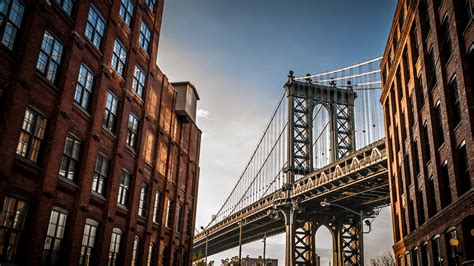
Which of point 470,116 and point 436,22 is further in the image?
point 436,22

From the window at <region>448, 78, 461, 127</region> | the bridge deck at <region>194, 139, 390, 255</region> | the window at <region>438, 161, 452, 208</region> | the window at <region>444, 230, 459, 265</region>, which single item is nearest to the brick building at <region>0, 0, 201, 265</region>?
the window at <region>444, 230, 459, 265</region>

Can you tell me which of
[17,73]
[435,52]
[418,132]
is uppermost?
[435,52]

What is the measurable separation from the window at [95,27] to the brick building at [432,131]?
1595 cm

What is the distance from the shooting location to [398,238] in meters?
32.2

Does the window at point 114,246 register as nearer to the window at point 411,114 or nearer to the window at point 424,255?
the window at point 424,255

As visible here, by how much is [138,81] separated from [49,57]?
8980 mm

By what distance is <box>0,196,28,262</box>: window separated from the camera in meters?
14.5

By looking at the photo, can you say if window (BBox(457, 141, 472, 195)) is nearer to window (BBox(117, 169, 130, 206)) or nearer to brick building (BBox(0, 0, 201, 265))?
brick building (BBox(0, 0, 201, 265))

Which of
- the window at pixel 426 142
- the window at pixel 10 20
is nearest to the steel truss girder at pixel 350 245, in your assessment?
the window at pixel 426 142

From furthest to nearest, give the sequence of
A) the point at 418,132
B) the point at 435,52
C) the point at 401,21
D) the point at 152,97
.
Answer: the point at 401,21 < the point at 152,97 < the point at 418,132 < the point at 435,52

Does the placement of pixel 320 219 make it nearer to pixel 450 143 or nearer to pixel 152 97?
pixel 152 97

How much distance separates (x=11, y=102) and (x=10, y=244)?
15.6 ft

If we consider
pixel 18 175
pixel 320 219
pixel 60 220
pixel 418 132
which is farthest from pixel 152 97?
pixel 320 219

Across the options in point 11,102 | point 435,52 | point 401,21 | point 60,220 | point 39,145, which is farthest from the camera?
point 401,21
